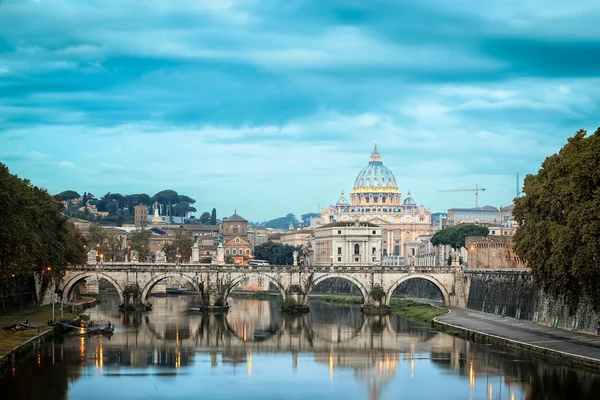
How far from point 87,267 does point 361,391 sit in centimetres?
5124

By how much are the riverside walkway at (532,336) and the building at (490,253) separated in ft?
79.3

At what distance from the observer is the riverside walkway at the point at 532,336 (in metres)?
55.0

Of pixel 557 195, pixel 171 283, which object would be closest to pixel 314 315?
pixel 557 195

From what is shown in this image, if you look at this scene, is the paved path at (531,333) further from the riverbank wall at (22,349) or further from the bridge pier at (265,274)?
the riverbank wall at (22,349)

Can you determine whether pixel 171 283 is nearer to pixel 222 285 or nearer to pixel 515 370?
pixel 222 285

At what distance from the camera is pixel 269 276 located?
100 m

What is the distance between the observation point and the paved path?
56812 millimetres

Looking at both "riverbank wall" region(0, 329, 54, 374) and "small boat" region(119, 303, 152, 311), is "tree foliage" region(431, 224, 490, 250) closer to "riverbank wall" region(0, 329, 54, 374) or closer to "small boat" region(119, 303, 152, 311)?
"small boat" region(119, 303, 152, 311)

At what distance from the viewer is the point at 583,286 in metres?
60.3

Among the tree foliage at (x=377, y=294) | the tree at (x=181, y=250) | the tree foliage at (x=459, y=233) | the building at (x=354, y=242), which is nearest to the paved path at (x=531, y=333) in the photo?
the tree foliage at (x=377, y=294)

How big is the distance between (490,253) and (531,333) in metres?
45.4

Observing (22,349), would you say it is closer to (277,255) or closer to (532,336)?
(532,336)

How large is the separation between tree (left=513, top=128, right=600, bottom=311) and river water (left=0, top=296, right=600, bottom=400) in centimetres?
518

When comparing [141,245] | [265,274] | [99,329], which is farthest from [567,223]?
[141,245]
